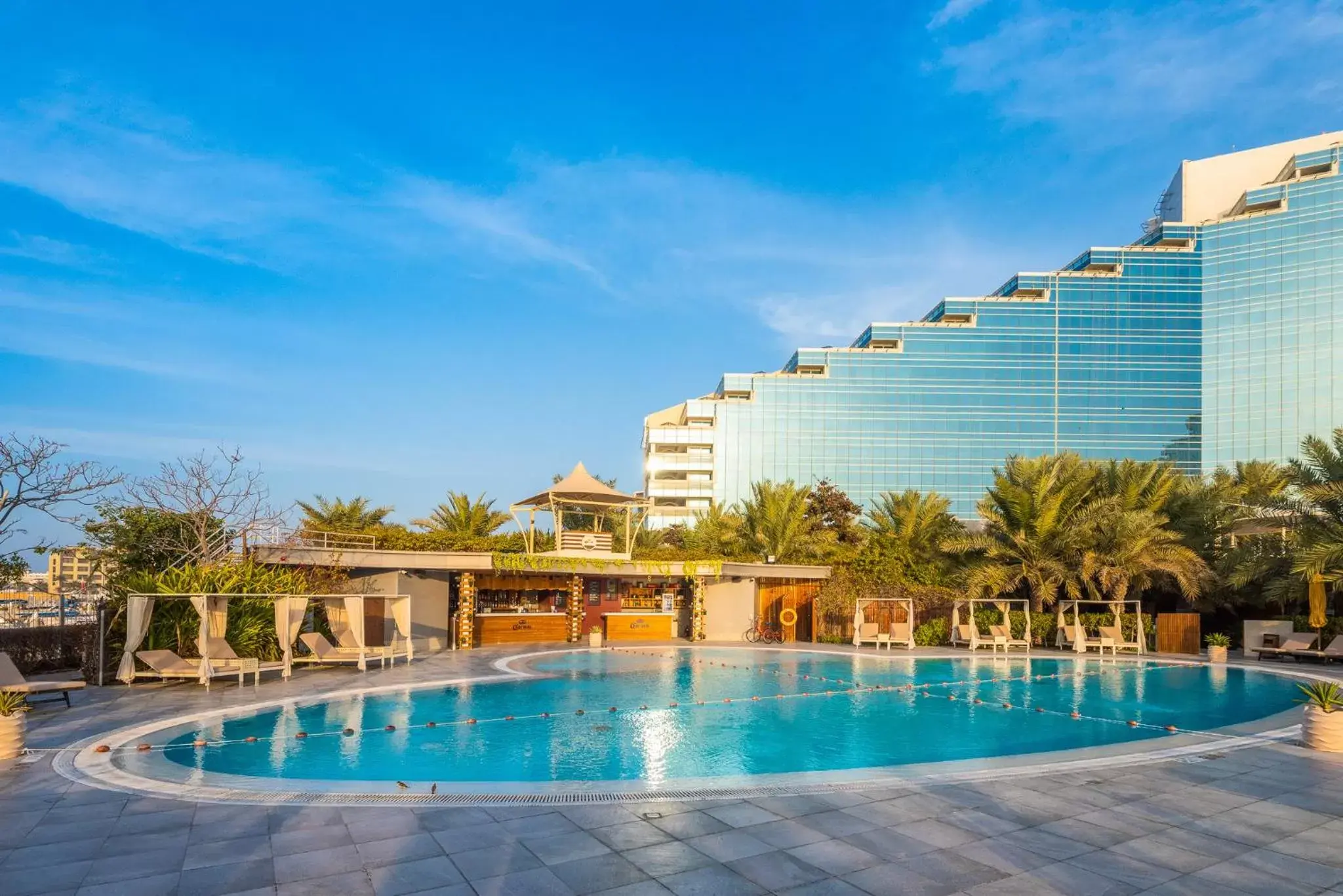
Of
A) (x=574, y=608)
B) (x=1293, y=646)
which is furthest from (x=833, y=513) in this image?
(x=1293, y=646)

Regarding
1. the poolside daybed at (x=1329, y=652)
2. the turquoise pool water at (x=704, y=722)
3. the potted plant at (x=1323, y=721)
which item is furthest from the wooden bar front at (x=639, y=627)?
the potted plant at (x=1323, y=721)

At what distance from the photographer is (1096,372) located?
250 ft

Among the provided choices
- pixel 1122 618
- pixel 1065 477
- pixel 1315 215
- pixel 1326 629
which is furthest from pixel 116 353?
pixel 1315 215

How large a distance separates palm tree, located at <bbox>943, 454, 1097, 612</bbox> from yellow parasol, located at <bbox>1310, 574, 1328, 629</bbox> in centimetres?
532

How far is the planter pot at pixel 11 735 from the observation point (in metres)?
7.50

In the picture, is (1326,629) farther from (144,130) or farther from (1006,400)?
(1006,400)

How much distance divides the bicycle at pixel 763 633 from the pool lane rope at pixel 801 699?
18.5ft

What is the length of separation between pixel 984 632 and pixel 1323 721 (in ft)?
49.9

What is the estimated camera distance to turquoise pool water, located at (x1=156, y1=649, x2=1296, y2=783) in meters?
8.50

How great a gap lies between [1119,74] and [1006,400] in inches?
2064

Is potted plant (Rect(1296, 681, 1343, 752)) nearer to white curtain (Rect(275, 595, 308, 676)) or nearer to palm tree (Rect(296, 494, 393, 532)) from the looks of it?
white curtain (Rect(275, 595, 308, 676))

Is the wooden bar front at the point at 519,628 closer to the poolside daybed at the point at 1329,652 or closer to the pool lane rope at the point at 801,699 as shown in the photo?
the pool lane rope at the point at 801,699

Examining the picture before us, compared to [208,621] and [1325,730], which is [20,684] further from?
[1325,730]

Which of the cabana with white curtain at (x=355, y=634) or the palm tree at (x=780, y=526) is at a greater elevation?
the palm tree at (x=780, y=526)
